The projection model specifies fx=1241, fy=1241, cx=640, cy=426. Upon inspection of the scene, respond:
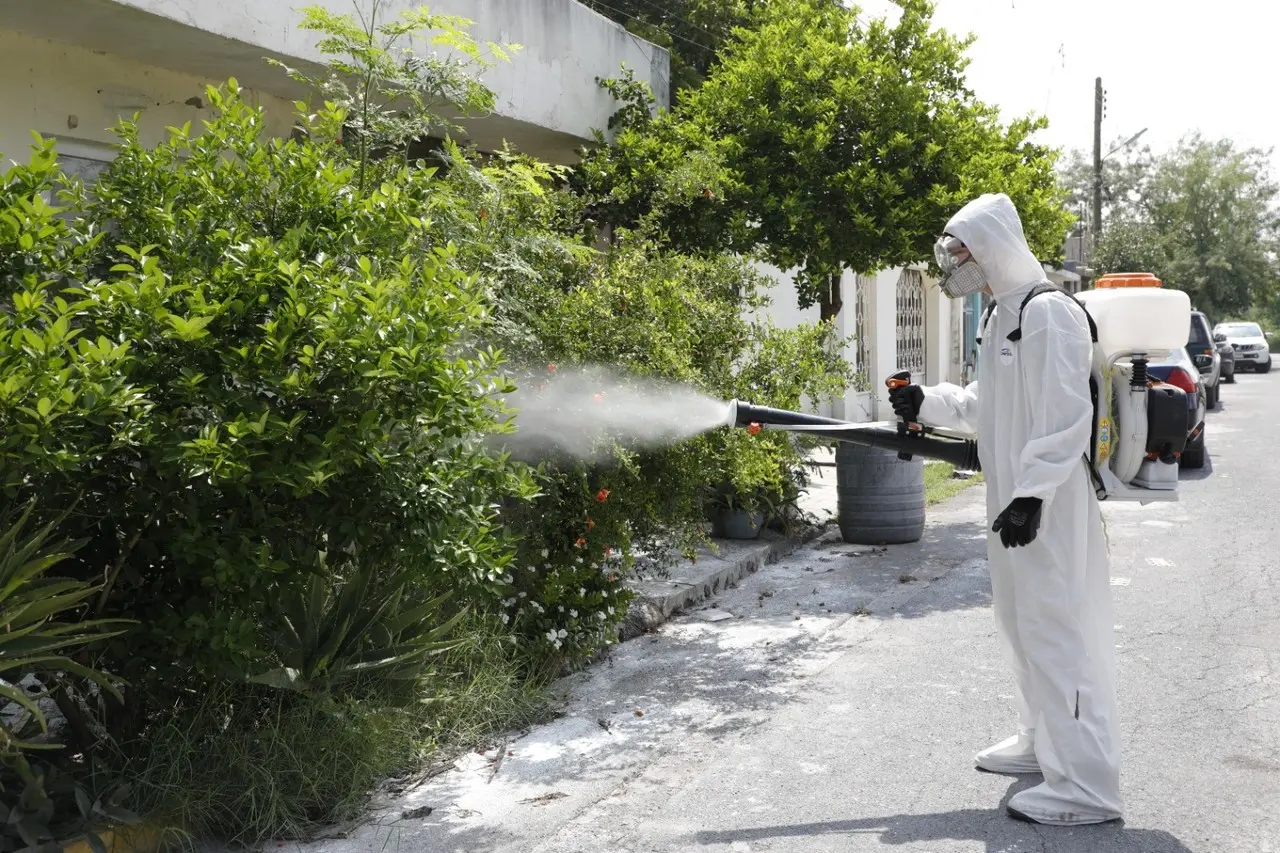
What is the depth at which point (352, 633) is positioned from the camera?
15.1 ft

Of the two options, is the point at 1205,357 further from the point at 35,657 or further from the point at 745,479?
the point at 35,657

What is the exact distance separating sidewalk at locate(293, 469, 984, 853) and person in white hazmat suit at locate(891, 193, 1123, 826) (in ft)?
3.25

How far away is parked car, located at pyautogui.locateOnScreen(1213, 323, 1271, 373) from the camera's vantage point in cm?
3903

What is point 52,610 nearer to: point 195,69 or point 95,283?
point 95,283

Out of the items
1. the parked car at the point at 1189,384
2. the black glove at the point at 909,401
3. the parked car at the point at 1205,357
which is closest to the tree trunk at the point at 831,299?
the parked car at the point at 1189,384

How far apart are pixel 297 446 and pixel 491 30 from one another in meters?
6.18

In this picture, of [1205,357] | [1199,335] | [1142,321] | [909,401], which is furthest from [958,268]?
[1199,335]

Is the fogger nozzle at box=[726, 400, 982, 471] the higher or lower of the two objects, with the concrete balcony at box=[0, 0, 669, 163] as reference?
lower

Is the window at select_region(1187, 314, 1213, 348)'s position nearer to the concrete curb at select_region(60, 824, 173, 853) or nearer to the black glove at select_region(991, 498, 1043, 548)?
the black glove at select_region(991, 498, 1043, 548)

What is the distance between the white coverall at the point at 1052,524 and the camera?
4.16 meters

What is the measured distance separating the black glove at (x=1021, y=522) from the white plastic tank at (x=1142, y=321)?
902mm

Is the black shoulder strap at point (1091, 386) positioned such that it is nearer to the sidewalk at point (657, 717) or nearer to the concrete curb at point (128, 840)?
the sidewalk at point (657, 717)

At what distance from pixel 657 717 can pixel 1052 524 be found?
2032 mm

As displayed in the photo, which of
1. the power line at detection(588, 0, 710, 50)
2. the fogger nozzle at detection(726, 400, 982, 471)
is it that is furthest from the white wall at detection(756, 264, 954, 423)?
the fogger nozzle at detection(726, 400, 982, 471)
